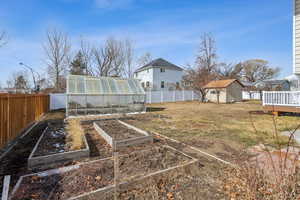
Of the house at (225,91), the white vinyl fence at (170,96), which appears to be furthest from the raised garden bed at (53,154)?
the house at (225,91)

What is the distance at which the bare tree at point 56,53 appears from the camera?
19.1m

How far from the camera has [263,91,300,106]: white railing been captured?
311 inches

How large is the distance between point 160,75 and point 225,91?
35.0 ft

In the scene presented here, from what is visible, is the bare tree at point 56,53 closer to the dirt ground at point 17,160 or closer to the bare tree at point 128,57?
the bare tree at point 128,57

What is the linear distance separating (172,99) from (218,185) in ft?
64.4

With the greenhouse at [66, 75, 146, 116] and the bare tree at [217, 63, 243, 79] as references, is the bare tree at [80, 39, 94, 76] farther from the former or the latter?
the bare tree at [217, 63, 243, 79]

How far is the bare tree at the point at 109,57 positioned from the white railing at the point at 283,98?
66.8 ft

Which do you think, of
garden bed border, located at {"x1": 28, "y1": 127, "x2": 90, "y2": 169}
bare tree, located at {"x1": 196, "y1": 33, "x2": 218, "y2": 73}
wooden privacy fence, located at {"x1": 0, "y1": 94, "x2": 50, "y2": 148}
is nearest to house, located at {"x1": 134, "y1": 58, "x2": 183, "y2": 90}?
bare tree, located at {"x1": 196, "y1": 33, "x2": 218, "y2": 73}

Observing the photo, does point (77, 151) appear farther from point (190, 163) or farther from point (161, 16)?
point (161, 16)

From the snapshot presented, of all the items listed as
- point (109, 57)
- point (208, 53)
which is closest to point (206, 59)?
point (208, 53)

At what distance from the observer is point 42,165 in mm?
3174

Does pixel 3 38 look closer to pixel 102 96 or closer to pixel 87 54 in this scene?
pixel 102 96

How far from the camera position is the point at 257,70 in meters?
33.4

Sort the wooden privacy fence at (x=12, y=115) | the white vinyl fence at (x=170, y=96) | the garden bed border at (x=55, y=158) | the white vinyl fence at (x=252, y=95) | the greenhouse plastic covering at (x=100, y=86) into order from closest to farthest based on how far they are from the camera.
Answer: the garden bed border at (x=55, y=158)
the wooden privacy fence at (x=12, y=115)
the greenhouse plastic covering at (x=100, y=86)
the white vinyl fence at (x=170, y=96)
the white vinyl fence at (x=252, y=95)
